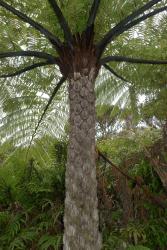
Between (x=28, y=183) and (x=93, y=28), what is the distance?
1.56 metres

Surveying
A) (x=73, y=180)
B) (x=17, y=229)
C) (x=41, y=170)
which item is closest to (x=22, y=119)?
(x=41, y=170)

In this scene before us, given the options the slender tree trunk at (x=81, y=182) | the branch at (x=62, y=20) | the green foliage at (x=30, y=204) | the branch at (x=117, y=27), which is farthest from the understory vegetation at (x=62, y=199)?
the branch at (x=62, y=20)

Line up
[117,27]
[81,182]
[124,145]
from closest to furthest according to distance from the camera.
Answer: [81,182], [117,27], [124,145]

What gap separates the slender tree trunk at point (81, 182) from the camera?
75.5 inches

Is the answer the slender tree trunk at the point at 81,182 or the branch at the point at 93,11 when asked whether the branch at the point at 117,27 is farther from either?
the slender tree trunk at the point at 81,182

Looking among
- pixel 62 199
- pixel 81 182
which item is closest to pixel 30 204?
pixel 62 199

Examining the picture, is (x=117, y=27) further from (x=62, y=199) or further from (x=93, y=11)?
(x=62, y=199)

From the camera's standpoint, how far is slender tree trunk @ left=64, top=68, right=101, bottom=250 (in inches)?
75.5

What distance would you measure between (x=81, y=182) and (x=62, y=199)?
1218 millimetres

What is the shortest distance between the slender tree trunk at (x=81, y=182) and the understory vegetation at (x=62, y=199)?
560mm

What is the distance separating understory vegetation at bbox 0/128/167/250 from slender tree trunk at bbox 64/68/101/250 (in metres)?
0.56

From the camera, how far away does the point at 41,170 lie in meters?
3.52

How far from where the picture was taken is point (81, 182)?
1.97 meters

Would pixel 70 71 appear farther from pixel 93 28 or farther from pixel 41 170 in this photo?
pixel 41 170
